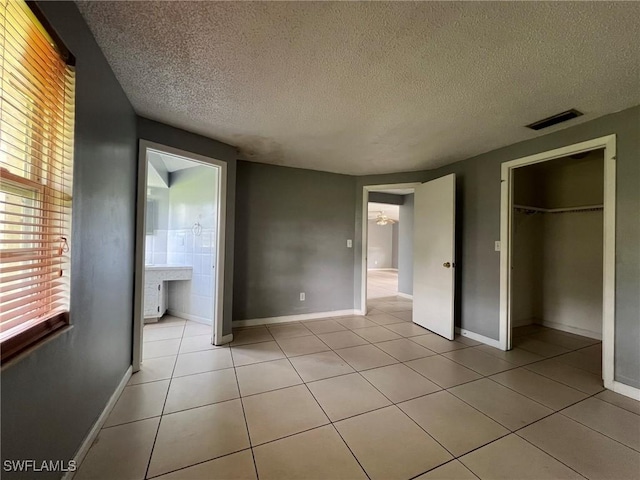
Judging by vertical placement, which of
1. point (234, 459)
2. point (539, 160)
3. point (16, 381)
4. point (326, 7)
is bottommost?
point (234, 459)

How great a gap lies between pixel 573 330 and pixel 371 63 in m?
4.25

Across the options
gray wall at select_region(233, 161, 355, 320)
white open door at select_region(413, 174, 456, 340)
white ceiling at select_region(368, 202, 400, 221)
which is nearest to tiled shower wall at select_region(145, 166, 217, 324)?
gray wall at select_region(233, 161, 355, 320)

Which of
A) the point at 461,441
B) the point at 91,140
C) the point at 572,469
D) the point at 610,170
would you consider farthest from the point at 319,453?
the point at 610,170

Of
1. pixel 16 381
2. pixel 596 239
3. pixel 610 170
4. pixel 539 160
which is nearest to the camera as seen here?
pixel 16 381

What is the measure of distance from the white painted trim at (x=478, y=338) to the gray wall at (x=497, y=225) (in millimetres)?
51

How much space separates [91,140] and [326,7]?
1401 millimetres

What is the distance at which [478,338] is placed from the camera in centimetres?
302

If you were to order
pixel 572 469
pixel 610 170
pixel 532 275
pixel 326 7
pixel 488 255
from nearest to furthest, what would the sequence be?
1. pixel 326 7
2. pixel 572 469
3. pixel 610 170
4. pixel 488 255
5. pixel 532 275

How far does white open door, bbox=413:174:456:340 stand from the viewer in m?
3.07

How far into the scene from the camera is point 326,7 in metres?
1.16

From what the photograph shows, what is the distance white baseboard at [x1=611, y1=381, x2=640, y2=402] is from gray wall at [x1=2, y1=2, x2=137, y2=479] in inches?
140

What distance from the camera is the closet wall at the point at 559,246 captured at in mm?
3244

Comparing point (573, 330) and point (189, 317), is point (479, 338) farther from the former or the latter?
point (189, 317)

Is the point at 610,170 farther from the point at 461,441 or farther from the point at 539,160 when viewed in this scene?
the point at 461,441
